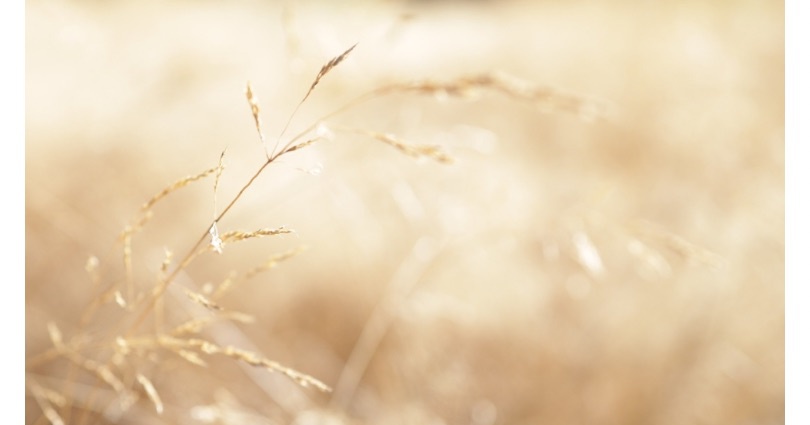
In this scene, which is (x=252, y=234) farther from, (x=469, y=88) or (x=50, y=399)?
(x=50, y=399)

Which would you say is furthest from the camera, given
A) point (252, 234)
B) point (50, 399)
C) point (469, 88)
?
point (50, 399)

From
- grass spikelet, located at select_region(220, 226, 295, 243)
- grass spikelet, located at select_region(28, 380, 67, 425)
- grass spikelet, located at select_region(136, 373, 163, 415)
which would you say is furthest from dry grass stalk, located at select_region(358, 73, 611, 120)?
grass spikelet, located at select_region(28, 380, 67, 425)

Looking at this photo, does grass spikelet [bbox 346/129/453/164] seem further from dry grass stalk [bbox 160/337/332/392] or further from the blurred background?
the blurred background

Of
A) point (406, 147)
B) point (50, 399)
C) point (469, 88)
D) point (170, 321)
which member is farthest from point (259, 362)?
point (170, 321)

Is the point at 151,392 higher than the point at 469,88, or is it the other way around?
the point at 469,88
